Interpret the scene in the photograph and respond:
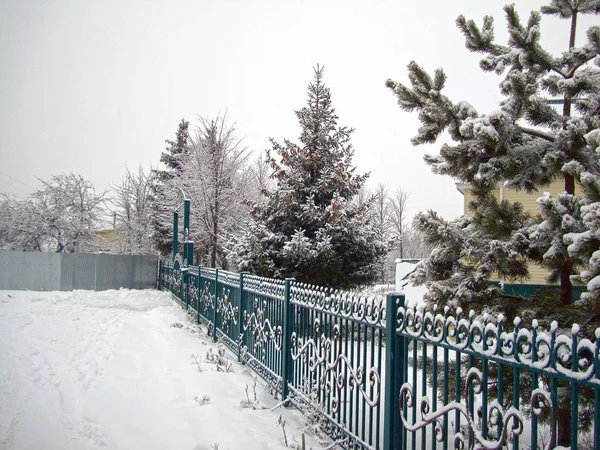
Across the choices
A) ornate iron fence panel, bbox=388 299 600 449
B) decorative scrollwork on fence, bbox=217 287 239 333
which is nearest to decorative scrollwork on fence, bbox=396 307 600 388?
ornate iron fence panel, bbox=388 299 600 449

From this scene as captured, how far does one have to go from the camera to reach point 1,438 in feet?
15.0

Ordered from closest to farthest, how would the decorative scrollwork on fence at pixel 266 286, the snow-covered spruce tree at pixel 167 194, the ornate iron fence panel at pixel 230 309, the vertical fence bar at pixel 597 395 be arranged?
the vertical fence bar at pixel 597 395
the decorative scrollwork on fence at pixel 266 286
the ornate iron fence panel at pixel 230 309
the snow-covered spruce tree at pixel 167 194

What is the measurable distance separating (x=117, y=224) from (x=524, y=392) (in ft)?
120

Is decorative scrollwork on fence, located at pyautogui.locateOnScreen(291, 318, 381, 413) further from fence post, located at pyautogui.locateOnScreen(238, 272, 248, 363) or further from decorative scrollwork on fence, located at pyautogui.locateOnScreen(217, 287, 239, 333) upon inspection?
decorative scrollwork on fence, located at pyautogui.locateOnScreen(217, 287, 239, 333)

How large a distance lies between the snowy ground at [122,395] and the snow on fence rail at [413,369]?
605 millimetres

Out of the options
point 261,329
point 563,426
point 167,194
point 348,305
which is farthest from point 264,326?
point 167,194

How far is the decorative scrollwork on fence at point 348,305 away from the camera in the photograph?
4078 mm

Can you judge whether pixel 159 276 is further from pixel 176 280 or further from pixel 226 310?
pixel 226 310

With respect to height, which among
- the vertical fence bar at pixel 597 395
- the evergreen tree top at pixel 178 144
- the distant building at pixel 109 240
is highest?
the evergreen tree top at pixel 178 144

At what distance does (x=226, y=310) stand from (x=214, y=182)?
1489cm

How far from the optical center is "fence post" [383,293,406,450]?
3740mm

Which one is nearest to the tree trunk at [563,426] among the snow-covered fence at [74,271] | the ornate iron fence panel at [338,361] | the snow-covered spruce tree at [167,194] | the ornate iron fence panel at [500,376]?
the ornate iron fence panel at [500,376]

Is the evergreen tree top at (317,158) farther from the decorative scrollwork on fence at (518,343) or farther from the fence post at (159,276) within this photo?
the fence post at (159,276)

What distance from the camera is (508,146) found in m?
4.85
